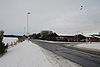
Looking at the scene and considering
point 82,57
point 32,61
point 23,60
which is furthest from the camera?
point 82,57

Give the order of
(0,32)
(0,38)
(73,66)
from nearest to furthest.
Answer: (73,66), (0,38), (0,32)

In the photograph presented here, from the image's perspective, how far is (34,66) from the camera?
22.8ft

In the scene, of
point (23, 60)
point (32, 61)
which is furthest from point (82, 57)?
point (23, 60)

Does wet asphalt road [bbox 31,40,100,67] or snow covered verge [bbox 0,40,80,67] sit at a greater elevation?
snow covered verge [bbox 0,40,80,67]

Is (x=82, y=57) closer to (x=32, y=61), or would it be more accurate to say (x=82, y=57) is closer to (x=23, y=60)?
(x=32, y=61)

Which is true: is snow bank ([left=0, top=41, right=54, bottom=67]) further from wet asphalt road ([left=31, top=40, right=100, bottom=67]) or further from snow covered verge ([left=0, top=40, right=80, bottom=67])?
wet asphalt road ([left=31, top=40, right=100, bottom=67])

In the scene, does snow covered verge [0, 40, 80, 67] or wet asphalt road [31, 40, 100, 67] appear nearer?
snow covered verge [0, 40, 80, 67]

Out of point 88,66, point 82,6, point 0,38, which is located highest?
point 82,6

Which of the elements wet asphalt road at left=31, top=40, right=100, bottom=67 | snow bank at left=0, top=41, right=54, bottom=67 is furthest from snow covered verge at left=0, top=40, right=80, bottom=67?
wet asphalt road at left=31, top=40, right=100, bottom=67

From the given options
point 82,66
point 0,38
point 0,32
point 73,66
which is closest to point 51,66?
point 73,66

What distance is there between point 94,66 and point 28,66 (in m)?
4.50

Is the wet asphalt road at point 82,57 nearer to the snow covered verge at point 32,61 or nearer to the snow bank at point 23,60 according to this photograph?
the snow covered verge at point 32,61

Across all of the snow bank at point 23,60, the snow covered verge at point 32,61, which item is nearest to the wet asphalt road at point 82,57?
the snow covered verge at point 32,61

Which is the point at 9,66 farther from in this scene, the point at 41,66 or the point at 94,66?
the point at 94,66
